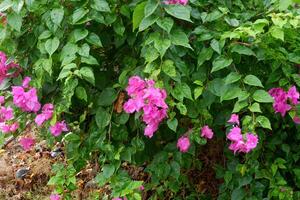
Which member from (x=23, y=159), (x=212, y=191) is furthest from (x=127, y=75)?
(x=23, y=159)

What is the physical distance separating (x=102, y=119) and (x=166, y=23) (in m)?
0.50

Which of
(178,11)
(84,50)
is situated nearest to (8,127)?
(84,50)

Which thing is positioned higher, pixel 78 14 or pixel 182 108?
pixel 78 14

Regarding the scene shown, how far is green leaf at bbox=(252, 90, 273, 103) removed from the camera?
1.79 m

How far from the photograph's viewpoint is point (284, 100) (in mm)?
1941

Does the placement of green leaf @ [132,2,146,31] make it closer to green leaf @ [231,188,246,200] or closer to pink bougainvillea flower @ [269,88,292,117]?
pink bougainvillea flower @ [269,88,292,117]

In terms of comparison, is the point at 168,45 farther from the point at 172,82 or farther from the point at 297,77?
the point at 297,77

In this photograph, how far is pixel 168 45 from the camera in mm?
1738

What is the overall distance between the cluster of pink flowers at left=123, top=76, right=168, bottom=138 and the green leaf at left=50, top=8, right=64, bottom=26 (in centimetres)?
33

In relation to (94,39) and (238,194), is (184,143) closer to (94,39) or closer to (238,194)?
(238,194)

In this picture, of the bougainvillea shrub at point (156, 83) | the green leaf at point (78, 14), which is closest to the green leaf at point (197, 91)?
the bougainvillea shrub at point (156, 83)

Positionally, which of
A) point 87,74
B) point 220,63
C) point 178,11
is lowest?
point 220,63

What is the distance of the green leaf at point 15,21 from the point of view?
6.07 feet

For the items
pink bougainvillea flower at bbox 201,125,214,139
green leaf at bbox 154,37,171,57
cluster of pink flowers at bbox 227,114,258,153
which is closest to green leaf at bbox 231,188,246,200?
pink bougainvillea flower at bbox 201,125,214,139
